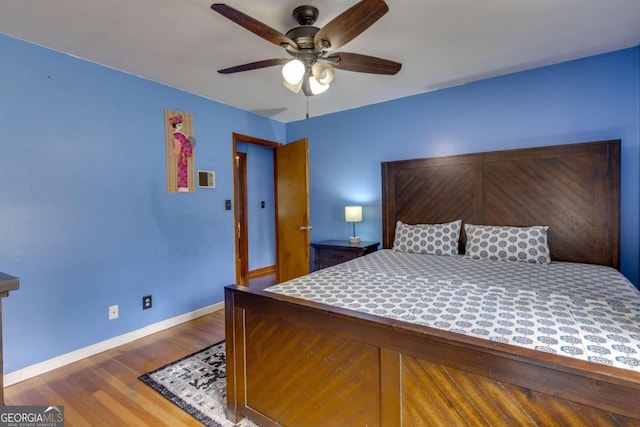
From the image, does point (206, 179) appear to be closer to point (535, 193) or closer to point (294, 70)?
point (294, 70)

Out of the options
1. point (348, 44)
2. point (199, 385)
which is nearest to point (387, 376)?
point (199, 385)

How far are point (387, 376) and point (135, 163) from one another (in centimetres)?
274

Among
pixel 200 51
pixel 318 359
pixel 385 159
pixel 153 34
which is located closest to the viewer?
pixel 318 359

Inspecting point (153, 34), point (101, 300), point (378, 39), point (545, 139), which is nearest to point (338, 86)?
point (378, 39)

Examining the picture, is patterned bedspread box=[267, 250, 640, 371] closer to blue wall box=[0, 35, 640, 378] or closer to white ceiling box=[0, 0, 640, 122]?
blue wall box=[0, 35, 640, 378]

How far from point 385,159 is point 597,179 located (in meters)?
1.95

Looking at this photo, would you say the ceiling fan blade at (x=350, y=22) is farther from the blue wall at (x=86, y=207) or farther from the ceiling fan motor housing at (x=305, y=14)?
the blue wall at (x=86, y=207)

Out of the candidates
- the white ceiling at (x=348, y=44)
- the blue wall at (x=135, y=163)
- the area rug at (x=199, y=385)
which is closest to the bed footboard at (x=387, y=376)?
the area rug at (x=199, y=385)

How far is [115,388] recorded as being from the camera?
2014 mm

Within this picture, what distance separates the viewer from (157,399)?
1.89m

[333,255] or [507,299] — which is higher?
[507,299]

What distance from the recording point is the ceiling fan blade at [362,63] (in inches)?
75.6

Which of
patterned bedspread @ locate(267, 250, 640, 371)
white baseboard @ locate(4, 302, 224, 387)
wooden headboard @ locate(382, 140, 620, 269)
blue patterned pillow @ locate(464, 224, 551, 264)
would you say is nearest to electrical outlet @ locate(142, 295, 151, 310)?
white baseboard @ locate(4, 302, 224, 387)

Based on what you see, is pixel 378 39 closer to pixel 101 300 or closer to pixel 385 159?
pixel 385 159
